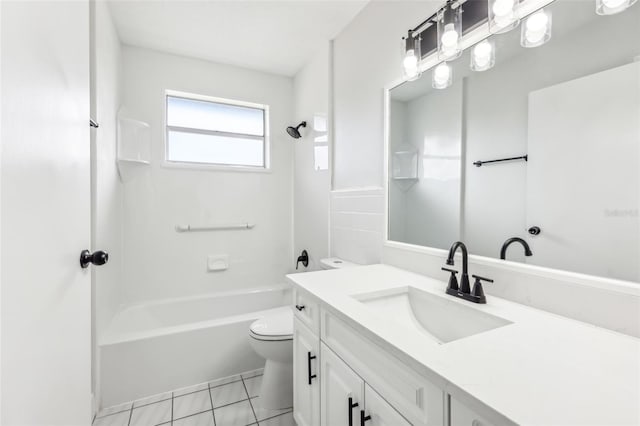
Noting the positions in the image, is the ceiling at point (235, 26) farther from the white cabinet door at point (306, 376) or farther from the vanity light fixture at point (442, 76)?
the white cabinet door at point (306, 376)

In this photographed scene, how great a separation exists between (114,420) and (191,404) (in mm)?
406

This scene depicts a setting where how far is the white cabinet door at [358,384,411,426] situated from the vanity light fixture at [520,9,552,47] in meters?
1.24

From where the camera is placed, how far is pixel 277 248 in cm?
297

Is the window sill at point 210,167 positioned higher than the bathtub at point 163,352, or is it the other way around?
the window sill at point 210,167

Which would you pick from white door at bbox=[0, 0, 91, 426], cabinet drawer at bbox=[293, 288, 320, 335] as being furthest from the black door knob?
cabinet drawer at bbox=[293, 288, 320, 335]

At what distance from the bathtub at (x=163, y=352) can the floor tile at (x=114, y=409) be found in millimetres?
25

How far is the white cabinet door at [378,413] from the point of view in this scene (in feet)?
2.43

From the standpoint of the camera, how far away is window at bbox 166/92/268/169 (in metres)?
2.63

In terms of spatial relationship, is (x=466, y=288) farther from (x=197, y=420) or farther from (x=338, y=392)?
(x=197, y=420)

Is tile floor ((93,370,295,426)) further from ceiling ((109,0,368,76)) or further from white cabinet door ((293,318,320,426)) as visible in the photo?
ceiling ((109,0,368,76))

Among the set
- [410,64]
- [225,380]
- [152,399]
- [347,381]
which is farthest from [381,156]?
[152,399]

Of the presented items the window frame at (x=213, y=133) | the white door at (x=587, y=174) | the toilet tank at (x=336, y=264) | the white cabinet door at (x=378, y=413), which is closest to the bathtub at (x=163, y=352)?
the toilet tank at (x=336, y=264)

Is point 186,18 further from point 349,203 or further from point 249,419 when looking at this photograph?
point 249,419

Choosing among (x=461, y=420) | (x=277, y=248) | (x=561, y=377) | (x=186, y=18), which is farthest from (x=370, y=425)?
(x=186, y=18)
